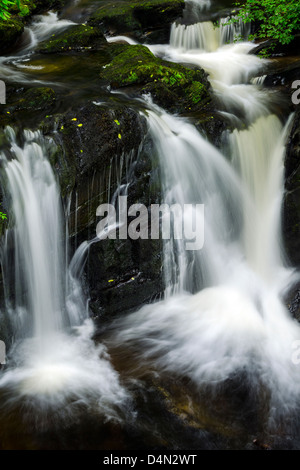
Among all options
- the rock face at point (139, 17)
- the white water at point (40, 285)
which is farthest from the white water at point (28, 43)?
the white water at point (40, 285)

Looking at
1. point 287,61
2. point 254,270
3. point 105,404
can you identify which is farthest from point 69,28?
point 105,404

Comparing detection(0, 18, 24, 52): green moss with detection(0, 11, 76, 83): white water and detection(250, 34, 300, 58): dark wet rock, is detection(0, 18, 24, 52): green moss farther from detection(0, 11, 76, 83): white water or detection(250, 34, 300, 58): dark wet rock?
detection(250, 34, 300, 58): dark wet rock

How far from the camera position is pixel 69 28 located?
993cm

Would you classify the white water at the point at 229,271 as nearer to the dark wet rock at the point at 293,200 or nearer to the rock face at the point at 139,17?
the dark wet rock at the point at 293,200

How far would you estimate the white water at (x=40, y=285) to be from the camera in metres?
4.68

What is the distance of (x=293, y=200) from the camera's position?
6078 mm

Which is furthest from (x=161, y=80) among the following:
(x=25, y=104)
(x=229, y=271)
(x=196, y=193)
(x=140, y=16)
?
(x=140, y=16)

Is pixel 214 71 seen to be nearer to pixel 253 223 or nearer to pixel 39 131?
pixel 253 223

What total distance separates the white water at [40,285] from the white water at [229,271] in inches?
26.1

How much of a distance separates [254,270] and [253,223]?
32.0 inches

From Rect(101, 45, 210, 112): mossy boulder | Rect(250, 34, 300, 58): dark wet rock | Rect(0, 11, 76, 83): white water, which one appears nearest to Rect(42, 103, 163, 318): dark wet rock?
Rect(101, 45, 210, 112): mossy boulder

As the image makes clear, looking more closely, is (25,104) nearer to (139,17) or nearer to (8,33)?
(8,33)

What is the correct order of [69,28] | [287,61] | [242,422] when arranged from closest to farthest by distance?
[242,422]
[287,61]
[69,28]

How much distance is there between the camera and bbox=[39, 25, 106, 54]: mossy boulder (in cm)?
905
